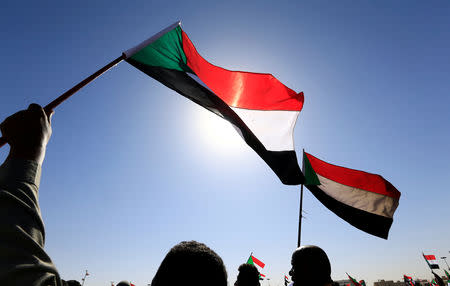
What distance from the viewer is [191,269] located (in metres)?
1.04

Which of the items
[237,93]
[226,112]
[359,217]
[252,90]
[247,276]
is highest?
[252,90]

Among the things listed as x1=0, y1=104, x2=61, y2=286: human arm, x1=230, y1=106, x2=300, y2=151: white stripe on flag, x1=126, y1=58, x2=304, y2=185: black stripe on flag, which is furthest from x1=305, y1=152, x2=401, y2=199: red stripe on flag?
x1=0, y1=104, x2=61, y2=286: human arm

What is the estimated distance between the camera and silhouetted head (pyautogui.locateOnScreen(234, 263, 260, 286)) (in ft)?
12.3

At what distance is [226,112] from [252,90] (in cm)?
106

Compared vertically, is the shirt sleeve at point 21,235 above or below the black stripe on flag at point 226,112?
below

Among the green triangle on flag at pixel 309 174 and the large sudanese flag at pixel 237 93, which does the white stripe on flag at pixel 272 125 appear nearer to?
the large sudanese flag at pixel 237 93

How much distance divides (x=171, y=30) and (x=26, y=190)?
166 inches

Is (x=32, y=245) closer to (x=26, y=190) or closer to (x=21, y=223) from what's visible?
(x=21, y=223)

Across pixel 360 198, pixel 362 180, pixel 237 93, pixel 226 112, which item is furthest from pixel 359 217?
pixel 226 112

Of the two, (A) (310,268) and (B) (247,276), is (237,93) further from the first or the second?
(A) (310,268)

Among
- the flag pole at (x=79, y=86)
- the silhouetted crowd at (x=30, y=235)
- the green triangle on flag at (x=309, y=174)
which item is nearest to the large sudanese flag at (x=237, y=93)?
the flag pole at (x=79, y=86)

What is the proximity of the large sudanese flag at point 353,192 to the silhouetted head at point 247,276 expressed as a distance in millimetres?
4660

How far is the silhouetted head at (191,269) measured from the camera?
3.34ft

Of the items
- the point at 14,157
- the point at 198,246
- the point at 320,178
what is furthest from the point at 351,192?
the point at 14,157
